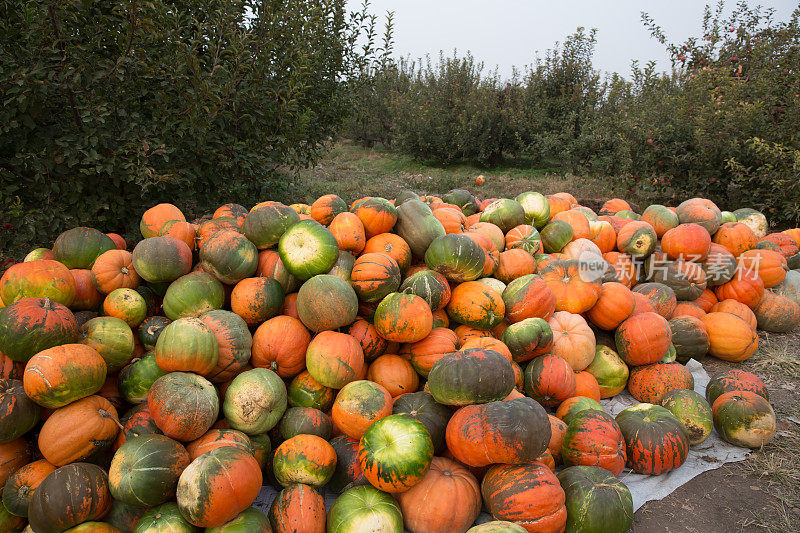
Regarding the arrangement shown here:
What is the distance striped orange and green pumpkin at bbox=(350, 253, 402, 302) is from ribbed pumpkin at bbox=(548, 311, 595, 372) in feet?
4.18

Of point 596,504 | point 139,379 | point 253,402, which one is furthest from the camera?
point 139,379

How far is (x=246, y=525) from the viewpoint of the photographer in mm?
1994

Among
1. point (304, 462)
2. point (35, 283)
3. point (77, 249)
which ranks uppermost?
point (77, 249)

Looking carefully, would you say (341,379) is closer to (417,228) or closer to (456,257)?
(456,257)

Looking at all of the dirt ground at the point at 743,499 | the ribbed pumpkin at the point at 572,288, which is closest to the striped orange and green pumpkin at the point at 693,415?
the dirt ground at the point at 743,499

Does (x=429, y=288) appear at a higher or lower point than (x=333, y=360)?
higher

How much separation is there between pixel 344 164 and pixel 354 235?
11292 mm

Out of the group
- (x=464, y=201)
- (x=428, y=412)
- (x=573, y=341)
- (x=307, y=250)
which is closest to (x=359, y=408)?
(x=428, y=412)

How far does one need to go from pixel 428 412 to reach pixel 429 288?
88 centimetres

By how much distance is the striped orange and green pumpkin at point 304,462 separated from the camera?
7.33ft

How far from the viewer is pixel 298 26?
17.6 ft

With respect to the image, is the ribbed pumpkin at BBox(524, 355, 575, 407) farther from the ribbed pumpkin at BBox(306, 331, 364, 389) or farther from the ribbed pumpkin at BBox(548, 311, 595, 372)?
the ribbed pumpkin at BBox(306, 331, 364, 389)

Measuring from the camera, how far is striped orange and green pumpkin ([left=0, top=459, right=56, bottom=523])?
2.13m

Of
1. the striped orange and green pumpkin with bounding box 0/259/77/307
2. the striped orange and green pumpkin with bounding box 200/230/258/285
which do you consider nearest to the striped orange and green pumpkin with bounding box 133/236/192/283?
the striped orange and green pumpkin with bounding box 200/230/258/285
